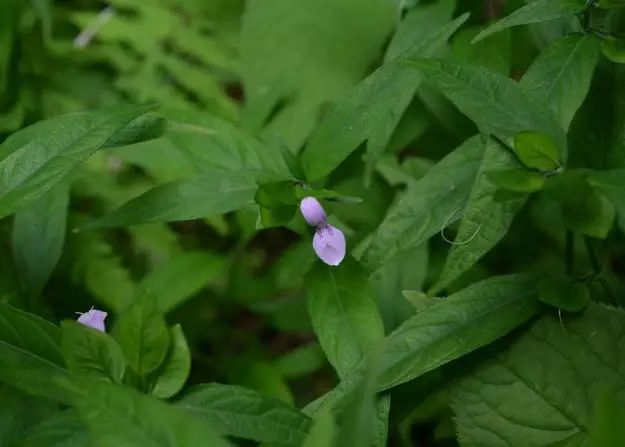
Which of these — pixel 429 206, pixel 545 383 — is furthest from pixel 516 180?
pixel 545 383

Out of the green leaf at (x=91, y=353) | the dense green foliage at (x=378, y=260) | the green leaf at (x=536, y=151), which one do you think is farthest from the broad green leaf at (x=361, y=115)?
the green leaf at (x=91, y=353)

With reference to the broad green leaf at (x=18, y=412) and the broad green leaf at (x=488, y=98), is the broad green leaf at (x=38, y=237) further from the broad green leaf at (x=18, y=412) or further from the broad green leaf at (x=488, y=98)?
the broad green leaf at (x=488, y=98)

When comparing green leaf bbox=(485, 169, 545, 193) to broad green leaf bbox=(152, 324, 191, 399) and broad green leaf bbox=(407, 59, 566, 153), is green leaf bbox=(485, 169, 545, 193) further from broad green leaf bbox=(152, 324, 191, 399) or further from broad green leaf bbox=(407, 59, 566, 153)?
broad green leaf bbox=(152, 324, 191, 399)

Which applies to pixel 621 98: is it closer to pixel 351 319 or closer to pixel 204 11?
pixel 351 319

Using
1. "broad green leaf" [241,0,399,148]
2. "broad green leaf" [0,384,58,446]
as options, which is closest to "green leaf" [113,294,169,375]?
"broad green leaf" [0,384,58,446]

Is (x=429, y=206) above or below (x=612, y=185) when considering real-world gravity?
below

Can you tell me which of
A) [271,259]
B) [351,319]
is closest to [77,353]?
[351,319]

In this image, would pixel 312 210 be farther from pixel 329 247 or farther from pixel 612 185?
pixel 612 185
